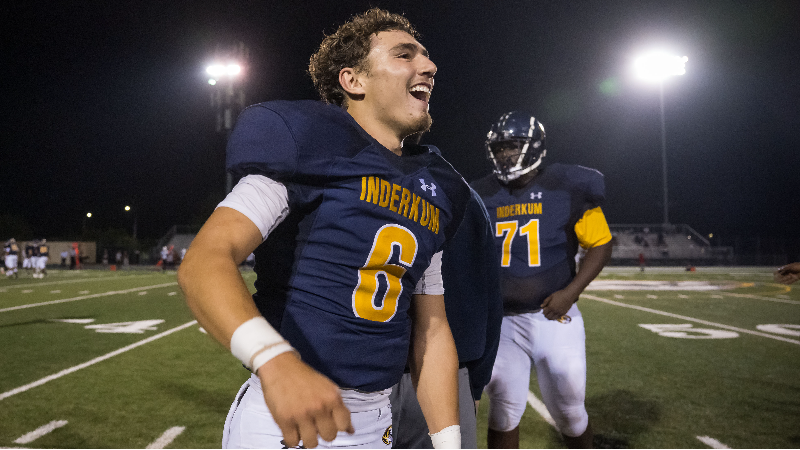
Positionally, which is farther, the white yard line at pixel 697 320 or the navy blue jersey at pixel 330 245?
the white yard line at pixel 697 320

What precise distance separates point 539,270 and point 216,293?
2.72 m

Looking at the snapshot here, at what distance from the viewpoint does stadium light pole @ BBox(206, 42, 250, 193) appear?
14.1 meters

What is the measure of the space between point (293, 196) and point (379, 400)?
620 millimetres

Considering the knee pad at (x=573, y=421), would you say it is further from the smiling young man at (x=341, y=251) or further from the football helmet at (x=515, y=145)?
the smiling young man at (x=341, y=251)

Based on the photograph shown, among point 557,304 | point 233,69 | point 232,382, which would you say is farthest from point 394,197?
point 233,69

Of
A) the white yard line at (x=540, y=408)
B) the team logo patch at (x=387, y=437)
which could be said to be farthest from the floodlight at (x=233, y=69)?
the team logo patch at (x=387, y=437)

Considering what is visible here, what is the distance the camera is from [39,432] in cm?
398

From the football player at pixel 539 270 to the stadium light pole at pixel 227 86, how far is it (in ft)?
38.9

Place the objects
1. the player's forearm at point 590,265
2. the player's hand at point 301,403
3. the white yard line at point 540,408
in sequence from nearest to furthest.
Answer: the player's hand at point 301,403
the player's forearm at point 590,265
the white yard line at point 540,408

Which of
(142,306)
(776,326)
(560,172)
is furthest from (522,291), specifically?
(142,306)

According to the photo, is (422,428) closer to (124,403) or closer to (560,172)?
(560,172)

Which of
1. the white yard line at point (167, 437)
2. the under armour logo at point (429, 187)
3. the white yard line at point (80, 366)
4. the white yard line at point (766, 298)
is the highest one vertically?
the under armour logo at point (429, 187)

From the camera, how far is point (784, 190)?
48406 mm

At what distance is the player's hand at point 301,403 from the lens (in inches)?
34.6
